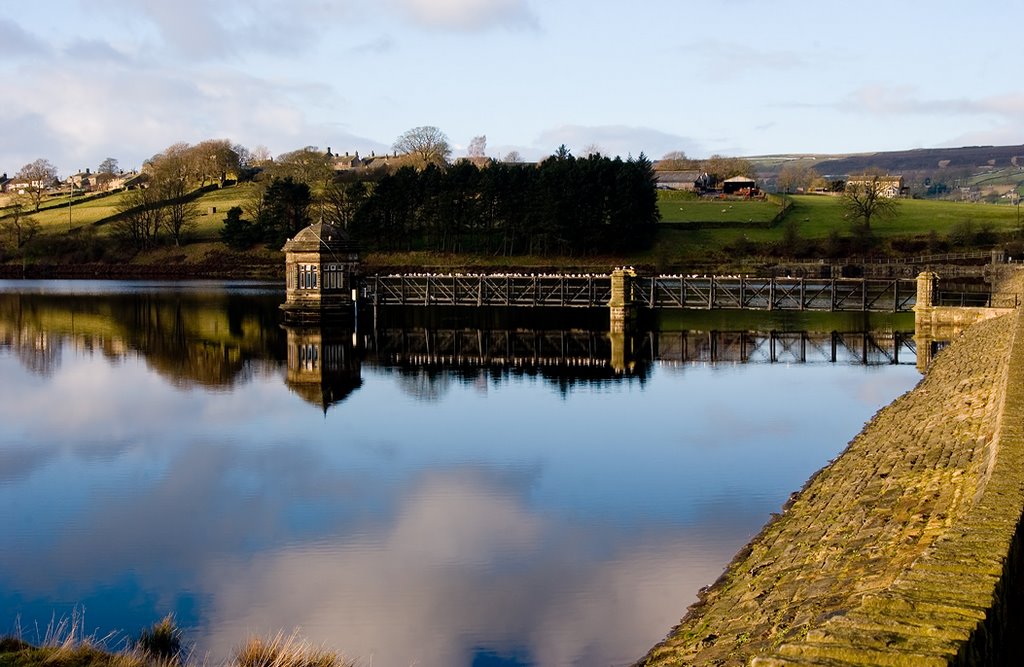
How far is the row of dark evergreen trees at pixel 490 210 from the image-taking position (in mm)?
82438

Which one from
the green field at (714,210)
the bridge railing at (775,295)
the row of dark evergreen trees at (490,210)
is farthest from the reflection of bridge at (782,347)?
the green field at (714,210)

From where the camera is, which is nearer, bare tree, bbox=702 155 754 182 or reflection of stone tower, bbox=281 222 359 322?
reflection of stone tower, bbox=281 222 359 322

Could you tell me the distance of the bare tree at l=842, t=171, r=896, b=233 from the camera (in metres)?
93.8

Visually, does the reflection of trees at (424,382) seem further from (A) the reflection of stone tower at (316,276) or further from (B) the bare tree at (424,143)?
(B) the bare tree at (424,143)

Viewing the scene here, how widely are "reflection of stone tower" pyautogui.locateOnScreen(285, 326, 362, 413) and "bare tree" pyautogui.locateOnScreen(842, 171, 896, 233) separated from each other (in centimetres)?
6156

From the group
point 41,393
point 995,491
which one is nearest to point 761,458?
point 995,491

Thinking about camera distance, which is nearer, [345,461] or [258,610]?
[258,610]

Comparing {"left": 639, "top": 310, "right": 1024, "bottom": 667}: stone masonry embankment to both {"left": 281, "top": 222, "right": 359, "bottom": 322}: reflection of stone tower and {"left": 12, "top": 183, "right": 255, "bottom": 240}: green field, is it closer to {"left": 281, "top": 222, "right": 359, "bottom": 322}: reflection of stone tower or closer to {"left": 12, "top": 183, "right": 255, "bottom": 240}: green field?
{"left": 281, "top": 222, "right": 359, "bottom": 322}: reflection of stone tower

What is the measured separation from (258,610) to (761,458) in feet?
35.3

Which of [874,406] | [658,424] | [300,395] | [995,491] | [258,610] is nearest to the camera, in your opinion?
[995,491]

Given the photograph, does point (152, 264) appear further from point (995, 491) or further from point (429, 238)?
point (995, 491)

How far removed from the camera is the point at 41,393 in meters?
27.3

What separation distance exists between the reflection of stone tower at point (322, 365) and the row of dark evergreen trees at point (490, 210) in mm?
41249

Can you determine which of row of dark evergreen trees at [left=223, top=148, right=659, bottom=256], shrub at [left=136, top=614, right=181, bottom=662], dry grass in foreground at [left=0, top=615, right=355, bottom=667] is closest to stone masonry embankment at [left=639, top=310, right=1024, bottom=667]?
dry grass in foreground at [left=0, top=615, right=355, bottom=667]
